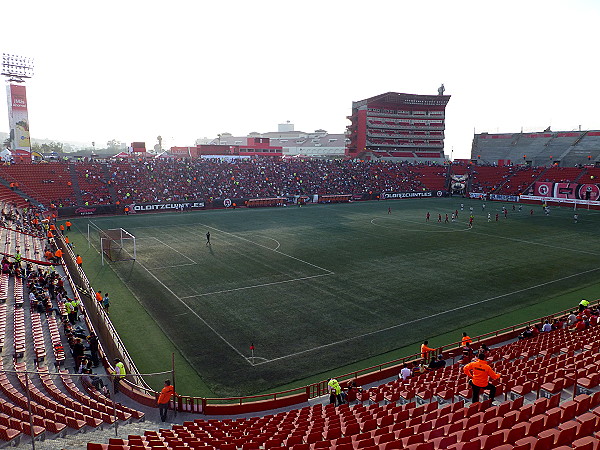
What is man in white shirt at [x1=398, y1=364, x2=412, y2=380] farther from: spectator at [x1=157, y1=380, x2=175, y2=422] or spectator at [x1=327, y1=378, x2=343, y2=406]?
spectator at [x1=157, y1=380, x2=175, y2=422]

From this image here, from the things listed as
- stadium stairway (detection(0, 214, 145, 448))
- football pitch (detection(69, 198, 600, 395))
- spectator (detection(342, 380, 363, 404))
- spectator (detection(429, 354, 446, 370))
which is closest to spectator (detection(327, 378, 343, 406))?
spectator (detection(342, 380, 363, 404))

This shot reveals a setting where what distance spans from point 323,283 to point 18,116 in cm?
7854

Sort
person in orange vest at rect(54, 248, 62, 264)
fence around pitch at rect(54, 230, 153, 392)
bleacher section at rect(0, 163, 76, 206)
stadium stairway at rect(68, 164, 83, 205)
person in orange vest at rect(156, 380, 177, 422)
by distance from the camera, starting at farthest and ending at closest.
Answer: stadium stairway at rect(68, 164, 83, 205), bleacher section at rect(0, 163, 76, 206), person in orange vest at rect(54, 248, 62, 264), fence around pitch at rect(54, 230, 153, 392), person in orange vest at rect(156, 380, 177, 422)

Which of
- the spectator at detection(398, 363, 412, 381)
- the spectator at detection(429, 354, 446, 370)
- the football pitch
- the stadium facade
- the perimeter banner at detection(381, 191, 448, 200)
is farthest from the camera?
the stadium facade

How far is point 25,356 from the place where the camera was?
16719 mm

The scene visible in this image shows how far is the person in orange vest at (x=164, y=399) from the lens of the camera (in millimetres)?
13383

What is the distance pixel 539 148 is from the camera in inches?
3819

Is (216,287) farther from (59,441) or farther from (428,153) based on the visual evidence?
(428,153)

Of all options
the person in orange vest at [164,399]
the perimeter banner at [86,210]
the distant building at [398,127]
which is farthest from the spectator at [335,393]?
the distant building at [398,127]

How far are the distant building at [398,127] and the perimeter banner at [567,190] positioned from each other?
38.0 metres

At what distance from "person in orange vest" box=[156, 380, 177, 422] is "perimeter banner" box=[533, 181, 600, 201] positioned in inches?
2997

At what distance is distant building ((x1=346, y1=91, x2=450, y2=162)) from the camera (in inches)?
4284

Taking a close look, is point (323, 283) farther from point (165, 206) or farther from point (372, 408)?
point (165, 206)

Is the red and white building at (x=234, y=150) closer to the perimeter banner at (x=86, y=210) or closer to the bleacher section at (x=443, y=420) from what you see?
the perimeter banner at (x=86, y=210)
